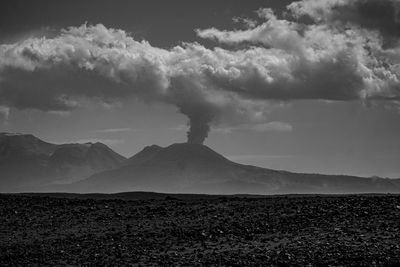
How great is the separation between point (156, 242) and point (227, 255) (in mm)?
4812

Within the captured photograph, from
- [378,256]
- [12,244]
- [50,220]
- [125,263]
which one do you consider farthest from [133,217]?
[378,256]

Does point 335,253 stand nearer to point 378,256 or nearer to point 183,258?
point 378,256

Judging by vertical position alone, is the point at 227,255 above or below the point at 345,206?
below

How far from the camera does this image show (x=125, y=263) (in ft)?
88.2

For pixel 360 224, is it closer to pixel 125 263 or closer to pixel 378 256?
pixel 378 256

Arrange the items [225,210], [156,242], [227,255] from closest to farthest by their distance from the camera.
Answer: [227,255], [156,242], [225,210]

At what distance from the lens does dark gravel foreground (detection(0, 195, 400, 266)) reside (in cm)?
2630

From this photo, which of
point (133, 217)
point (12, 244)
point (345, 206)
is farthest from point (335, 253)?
point (12, 244)

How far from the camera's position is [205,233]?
31047 millimetres

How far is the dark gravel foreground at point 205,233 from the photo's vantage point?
86.3 ft

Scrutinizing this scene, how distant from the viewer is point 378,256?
24844mm

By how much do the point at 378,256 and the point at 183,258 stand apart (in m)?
8.23

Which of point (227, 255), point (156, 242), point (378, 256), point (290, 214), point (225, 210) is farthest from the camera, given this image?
point (225, 210)

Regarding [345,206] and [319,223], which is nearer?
[319,223]
